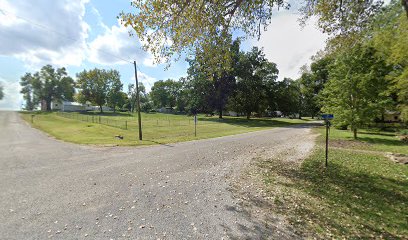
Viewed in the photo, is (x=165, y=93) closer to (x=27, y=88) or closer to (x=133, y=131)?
(x=27, y=88)

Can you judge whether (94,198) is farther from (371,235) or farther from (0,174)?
(371,235)

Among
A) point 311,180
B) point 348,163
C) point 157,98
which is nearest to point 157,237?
point 311,180

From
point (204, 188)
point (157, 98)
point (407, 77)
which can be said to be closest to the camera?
point (204, 188)

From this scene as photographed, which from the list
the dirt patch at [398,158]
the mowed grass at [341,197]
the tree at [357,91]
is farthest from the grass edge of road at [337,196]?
the tree at [357,91]

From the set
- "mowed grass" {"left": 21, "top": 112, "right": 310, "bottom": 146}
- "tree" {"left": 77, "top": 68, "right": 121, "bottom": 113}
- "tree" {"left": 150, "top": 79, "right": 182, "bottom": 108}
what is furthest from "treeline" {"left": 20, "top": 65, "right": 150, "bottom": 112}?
"mowed grass" {"left": 21, "top": 112, "right": 310, "bottom": 146}

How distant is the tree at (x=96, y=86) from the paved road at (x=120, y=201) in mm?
73850

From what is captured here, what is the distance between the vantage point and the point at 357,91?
58.2ft

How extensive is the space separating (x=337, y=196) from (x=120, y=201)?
6112 mm

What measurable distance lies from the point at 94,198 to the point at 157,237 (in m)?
2.64

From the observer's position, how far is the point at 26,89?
81062 mm

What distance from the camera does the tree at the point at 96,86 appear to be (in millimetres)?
74500

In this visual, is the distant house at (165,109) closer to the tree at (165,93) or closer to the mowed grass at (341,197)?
the tree at (165,93)

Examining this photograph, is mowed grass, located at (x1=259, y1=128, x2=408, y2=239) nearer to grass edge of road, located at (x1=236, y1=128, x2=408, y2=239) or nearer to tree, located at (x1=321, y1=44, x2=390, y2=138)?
grass edge of road, located at (x1=236, y1=128, x2=408, y2=239)

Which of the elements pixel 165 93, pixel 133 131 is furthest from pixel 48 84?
pixel 133 131
